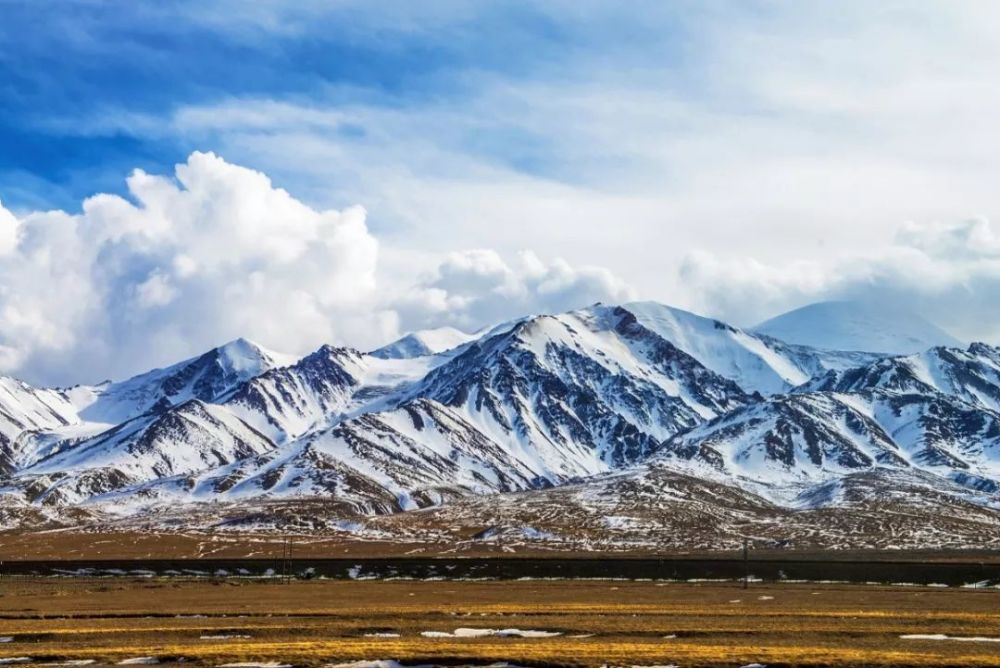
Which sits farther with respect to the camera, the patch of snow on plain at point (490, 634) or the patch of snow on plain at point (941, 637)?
the patch of snow on plain at point (490, 634)

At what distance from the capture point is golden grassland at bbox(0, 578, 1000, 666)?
177 ft

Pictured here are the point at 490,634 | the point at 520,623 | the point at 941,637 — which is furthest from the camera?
the point at 520,623

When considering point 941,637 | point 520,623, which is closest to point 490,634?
point 520,623

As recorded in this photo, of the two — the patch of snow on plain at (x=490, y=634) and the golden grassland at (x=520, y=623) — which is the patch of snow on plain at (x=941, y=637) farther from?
the patch of snow on plain at (x=490, y=634)

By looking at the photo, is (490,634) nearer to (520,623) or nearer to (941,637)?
(520,623)

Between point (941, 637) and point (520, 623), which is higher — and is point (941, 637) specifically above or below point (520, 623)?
below

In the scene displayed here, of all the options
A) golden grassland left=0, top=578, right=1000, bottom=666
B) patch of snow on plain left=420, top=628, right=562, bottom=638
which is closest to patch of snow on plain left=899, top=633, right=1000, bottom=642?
golden grassland left=0, top=578, right=1000, bottom=666

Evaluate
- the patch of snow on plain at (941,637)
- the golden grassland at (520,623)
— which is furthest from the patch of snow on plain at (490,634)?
the patch of snow on plain at (941,637)

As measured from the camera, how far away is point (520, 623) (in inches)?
2869

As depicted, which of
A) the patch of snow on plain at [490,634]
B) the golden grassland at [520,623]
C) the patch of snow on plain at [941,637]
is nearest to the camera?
the golden grassland at [520,623]

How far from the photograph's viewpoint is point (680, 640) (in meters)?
61.3

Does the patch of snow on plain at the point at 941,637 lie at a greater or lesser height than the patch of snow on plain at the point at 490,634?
lesser

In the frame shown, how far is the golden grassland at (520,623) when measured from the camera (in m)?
54.0

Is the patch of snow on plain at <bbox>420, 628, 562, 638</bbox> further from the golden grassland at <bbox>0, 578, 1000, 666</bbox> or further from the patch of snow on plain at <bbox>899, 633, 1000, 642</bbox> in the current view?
the patch of snow on plain at <bbox>899, 633, 1000, 642</bbox>
